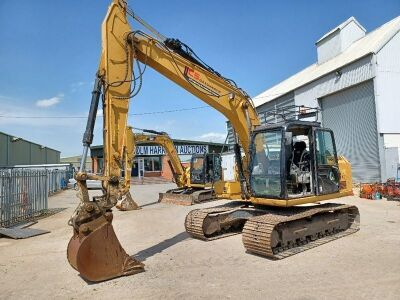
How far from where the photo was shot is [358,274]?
19.2 feet

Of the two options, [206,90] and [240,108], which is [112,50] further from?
[240,108]

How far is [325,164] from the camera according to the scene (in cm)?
857

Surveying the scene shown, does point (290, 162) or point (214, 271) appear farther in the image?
point (290, 162)

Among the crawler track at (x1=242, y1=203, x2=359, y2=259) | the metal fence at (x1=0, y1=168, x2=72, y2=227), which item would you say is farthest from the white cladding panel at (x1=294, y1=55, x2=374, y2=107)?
the metal fence at (x1=0, y1=168, x2=72, y2=227)

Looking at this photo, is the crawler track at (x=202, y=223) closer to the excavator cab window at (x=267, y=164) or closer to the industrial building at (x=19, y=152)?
the excavator cab window at (x=267, y=164)

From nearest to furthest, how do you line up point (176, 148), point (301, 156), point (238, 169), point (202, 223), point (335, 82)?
point (301, 156) → point (202, 223) → point (238, 169) → point (335, 82) → point (176, 148)

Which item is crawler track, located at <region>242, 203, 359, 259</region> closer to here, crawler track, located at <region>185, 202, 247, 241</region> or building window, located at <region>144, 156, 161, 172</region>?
crawler track, located at <region>185, 202, 247, 241</region>

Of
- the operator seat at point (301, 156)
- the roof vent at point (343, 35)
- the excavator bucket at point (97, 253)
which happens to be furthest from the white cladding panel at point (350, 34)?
the excavator bucket at point (97, 253)

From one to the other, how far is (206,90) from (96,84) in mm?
2704

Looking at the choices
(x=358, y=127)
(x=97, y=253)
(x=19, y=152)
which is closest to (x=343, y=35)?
(x=358, y=127)

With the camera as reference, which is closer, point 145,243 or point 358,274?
point 358,274

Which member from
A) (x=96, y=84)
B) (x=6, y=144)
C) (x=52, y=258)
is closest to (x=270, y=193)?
(x=96, y=84)

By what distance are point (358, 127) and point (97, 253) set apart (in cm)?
1732

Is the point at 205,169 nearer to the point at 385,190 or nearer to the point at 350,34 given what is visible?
the point at 385,190
